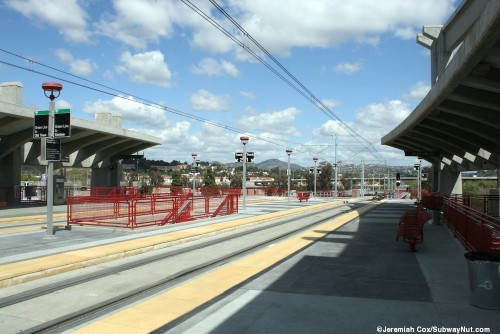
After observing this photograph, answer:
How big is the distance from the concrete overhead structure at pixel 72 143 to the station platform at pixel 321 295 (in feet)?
51.8

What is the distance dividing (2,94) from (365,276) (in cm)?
2721

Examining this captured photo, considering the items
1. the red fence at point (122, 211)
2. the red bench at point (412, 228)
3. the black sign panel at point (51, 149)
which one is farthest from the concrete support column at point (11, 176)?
the red bench at point (412, 228)

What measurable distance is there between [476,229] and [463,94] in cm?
507

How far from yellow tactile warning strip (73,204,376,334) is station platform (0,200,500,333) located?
0.02 metres

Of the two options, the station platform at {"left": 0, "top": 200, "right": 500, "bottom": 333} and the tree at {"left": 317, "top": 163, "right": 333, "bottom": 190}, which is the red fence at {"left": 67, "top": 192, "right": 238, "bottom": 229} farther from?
the tree at {"left": 317, "top": 163, "right": 333, "bottom": 190}

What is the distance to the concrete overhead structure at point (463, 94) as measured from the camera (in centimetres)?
977

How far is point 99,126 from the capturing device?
3297 cm

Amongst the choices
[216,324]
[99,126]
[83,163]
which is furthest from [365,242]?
[83,163]

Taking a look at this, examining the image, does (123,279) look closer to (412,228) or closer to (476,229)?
(412,228)

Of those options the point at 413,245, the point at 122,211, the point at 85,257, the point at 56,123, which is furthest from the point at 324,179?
the point at 85,257

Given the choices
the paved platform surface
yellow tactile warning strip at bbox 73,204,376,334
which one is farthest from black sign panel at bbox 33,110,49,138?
the paved platform surface

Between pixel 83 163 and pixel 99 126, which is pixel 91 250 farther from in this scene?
pixel 83 163

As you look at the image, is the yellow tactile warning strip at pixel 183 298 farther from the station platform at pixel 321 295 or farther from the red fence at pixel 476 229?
the red fence at pixel 476 229

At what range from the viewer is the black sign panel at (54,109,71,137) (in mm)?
13539
